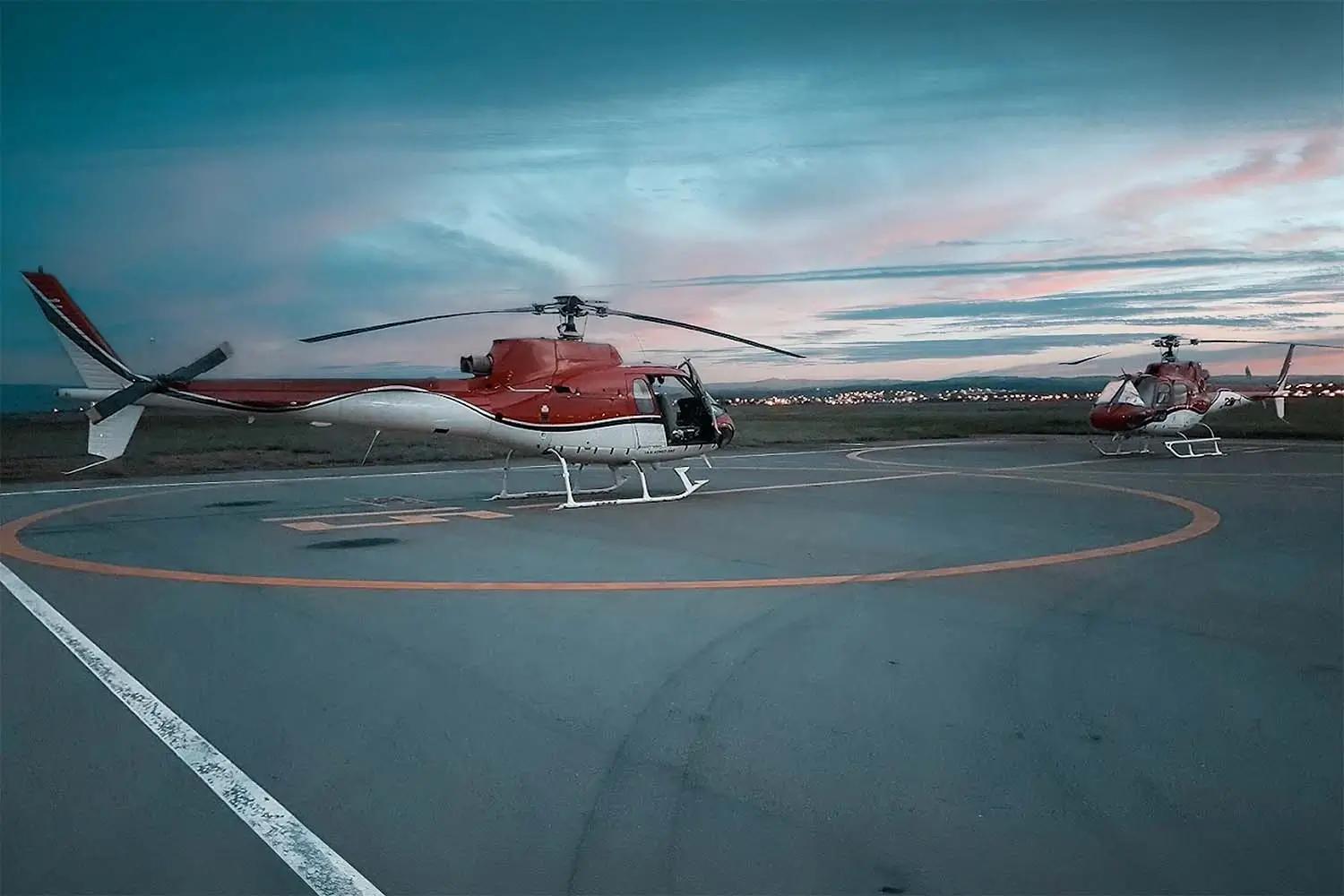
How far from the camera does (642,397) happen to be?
16.6 m

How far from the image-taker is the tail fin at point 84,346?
13008 mm

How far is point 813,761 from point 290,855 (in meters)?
2.58

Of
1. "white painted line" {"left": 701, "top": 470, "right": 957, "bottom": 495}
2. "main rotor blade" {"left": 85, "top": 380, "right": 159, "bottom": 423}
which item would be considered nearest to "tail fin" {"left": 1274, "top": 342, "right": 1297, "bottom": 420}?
"white painted line" {"left": 701, "top": 470, "right": 957, "bottom": 495}

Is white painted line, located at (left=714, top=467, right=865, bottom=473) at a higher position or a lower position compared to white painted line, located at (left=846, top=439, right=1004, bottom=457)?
higher

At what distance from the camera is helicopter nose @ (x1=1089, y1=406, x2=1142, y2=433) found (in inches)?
1037

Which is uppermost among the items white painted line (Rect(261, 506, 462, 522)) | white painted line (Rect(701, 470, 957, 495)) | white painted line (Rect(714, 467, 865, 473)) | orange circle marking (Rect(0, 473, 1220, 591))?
orange circle marking (Rect(0, 473, 1220, 591))

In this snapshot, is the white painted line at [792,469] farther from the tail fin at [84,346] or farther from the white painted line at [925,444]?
the tail fin at [84,346]

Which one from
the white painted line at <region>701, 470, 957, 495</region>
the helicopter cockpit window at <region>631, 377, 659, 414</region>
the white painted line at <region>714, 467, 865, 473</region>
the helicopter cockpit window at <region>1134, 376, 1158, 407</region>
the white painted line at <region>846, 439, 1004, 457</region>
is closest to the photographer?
the helicopter cockpit window at <region>631, 377, 659, 414</region>

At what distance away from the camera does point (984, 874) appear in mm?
3922

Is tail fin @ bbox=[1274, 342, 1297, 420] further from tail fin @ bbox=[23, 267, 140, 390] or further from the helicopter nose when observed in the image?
tail fin @ bbox=[23, 267, 140, 390]

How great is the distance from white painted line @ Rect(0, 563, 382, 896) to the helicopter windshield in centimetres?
2554

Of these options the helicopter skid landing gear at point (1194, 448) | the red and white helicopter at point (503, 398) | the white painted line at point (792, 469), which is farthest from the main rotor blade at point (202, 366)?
the helicopter skid landing gear at point (1194, 448)

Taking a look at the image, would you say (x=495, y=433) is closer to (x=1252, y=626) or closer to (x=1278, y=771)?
(x=1252, y=626)

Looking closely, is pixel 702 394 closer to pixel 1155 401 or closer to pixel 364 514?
pixel 364 514
